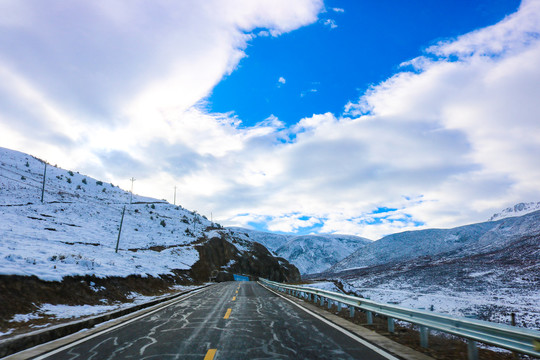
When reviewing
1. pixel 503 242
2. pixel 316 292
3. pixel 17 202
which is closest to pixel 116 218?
pixel 17 202

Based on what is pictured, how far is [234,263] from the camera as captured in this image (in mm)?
68062

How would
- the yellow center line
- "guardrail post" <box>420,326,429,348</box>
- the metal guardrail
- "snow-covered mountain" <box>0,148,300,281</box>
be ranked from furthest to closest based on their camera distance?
"snow-covered mountain" <box>0,148,300,281</box>
"guardrail post" <box>420,326,429,348</box>
the yellow center line
the metal guardrail

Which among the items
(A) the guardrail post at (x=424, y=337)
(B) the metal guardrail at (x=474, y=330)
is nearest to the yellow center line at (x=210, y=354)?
(B) the metal guardrail at (x=474, y=330)

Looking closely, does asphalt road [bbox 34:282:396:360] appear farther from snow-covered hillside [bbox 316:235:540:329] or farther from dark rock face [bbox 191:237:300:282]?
snow-covered hillside [bbox 316:235:540:329]

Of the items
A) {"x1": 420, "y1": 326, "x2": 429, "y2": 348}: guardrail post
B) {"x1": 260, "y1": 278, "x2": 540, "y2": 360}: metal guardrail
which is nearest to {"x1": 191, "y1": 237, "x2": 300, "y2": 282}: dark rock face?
{"x1": 260, "y1": 278, "x2": 540, "y2": 360}: metal guardrail

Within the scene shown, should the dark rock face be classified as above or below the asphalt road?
below

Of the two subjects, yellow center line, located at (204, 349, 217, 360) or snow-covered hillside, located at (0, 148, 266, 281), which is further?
snow-covered hillside, located at (0, 148, 266, 281)

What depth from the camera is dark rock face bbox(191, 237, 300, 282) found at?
48844 millimetres

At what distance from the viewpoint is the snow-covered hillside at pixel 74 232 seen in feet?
48.9

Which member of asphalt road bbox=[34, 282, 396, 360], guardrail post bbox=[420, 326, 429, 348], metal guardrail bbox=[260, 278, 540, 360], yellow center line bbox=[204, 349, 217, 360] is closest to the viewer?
metal guardrail bbox=[260, 278, 540, 360]

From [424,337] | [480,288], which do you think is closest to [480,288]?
[480,288]

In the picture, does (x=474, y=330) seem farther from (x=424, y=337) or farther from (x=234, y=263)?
(x=234, y=263)

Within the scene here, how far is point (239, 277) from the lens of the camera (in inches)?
2438

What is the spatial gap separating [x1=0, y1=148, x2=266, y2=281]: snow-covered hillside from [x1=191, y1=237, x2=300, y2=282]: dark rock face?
2.34 metres
